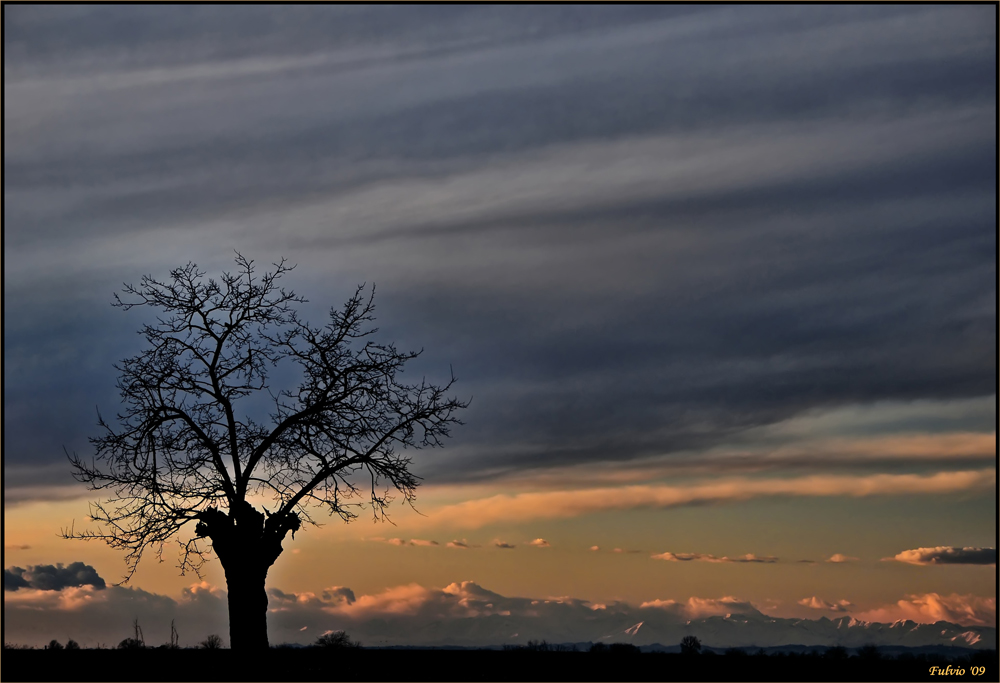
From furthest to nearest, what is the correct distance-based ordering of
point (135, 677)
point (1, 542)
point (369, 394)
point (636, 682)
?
1. point (369, 394)
2. point (1, 542)
3. point (135, 677)
4. point (636, 682)

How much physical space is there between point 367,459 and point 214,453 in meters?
3.73

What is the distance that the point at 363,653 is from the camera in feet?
87.1

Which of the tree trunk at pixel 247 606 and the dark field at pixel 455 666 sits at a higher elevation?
the tree trunk at pixel 247 606

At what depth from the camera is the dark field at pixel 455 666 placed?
70.3 ft

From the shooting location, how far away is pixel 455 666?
2389 cm

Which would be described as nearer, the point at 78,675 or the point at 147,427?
the point at 78,675

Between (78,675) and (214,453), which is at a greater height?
(214,453)

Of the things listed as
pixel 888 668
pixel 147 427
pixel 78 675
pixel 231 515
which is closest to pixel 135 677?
pixel 78 675

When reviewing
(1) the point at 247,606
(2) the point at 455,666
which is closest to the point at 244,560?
(1) the point at 247,606

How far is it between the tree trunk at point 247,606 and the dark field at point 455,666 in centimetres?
37

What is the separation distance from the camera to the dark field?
70.3 ft

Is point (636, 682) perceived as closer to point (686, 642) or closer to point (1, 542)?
point (686, 642)

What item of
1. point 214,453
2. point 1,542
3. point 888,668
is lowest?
point 888,668

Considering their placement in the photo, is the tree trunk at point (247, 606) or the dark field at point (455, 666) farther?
the tree trunk at point (247, 606)
